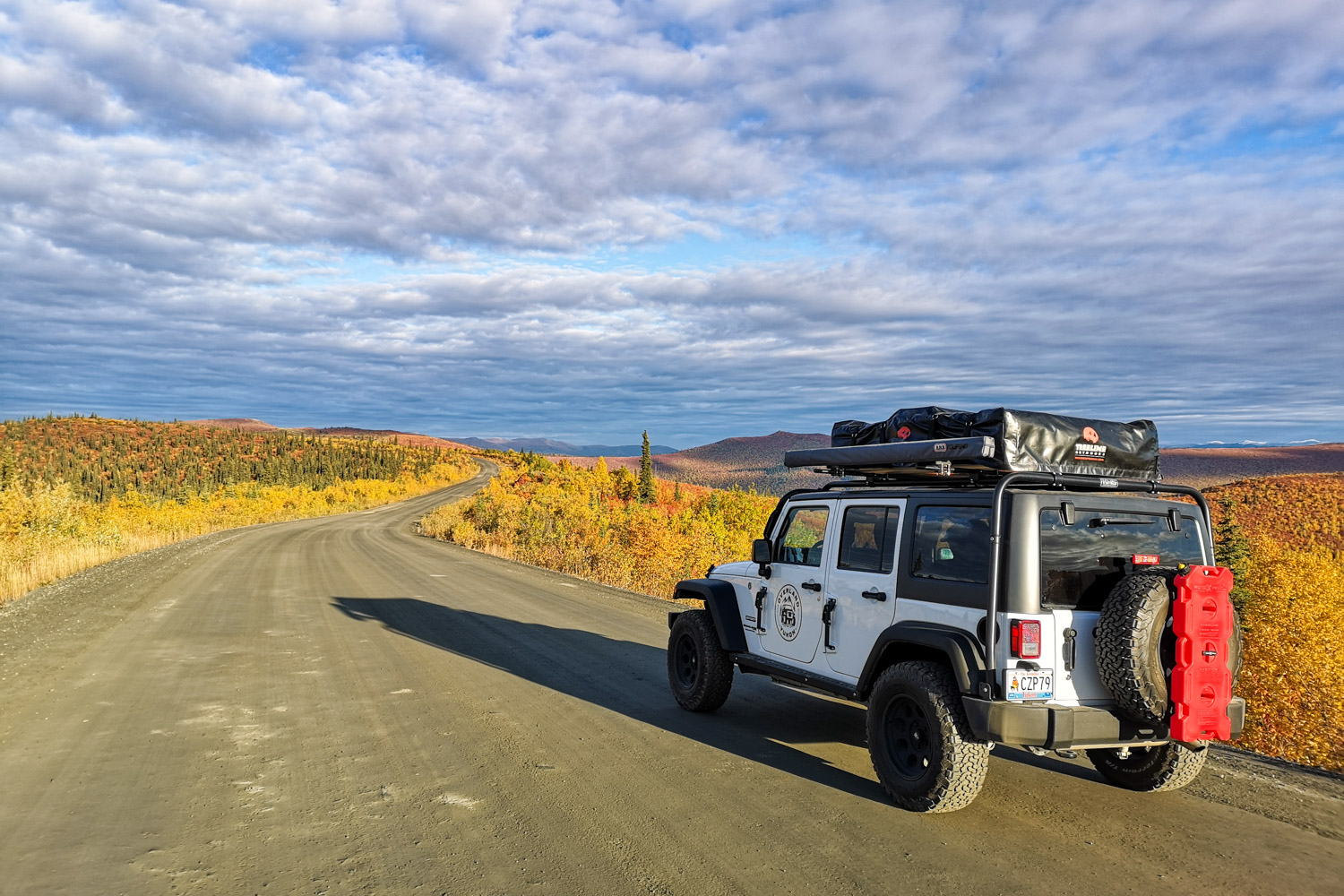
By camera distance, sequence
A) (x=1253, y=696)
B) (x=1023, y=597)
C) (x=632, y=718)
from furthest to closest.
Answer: (x=1253, y=696) < (x=632, y=718) < (x=1023, y=597)

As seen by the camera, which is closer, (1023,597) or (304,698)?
(1023,597)

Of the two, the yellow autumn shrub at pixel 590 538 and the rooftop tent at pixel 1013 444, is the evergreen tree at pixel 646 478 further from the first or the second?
the rooftop tent at pixel 1013 444

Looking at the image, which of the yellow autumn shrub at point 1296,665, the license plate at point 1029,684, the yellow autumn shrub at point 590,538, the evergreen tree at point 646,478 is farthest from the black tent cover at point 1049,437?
the evergreen tree at point 646,478

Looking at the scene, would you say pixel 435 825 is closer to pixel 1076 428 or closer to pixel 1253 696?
pixel 1076 428

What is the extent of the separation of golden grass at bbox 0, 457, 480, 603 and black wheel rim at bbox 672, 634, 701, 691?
1353 cm

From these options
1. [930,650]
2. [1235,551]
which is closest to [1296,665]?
[1235,551]

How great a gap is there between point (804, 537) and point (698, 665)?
5.56 feet

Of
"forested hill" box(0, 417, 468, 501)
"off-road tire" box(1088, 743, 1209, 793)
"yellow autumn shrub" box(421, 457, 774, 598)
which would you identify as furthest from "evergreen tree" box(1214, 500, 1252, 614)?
"forested hill" box(0, 417, 468, 501)

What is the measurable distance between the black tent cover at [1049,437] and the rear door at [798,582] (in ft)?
3.47

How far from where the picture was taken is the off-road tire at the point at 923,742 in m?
4.79

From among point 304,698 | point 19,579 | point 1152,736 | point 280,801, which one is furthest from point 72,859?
point 19,579

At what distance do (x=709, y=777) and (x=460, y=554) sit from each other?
20146mm

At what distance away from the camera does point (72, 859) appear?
4230mm

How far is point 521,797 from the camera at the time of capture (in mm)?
5199
